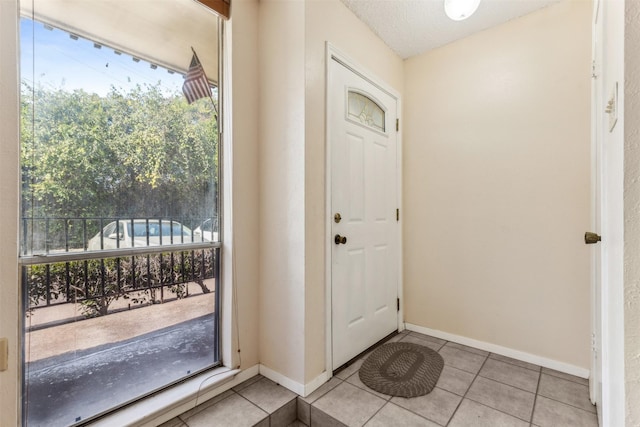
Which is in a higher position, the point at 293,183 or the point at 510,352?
the point at 293,183

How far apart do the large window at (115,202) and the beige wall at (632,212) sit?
1.79 metres

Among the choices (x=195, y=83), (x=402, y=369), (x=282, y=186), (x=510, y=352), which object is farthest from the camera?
(x=510, y=352)

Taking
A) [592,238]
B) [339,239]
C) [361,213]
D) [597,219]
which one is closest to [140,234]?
[339,239]

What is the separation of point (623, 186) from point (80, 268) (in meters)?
1.99

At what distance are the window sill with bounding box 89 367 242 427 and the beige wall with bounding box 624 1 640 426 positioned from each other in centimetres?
174

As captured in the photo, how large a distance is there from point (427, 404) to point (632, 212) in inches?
55.4

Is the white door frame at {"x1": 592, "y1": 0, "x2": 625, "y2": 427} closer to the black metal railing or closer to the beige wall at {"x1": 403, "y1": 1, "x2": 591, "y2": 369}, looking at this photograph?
the beige wall at {"x1": 403, "y1": 1, "x2": 591, "y2": 369}

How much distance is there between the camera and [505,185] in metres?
2.22

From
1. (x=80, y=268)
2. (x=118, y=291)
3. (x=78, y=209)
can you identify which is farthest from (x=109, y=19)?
(x=118, y=291)

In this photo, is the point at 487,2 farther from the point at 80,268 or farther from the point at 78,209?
the point at 80,268

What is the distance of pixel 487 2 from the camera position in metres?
2.03

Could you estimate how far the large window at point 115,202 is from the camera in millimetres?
1231

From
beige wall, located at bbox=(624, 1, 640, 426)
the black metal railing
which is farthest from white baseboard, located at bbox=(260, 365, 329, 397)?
beige wall, located at bbox=(624, 1, 640, 426)

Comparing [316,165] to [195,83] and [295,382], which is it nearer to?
[195,83]
